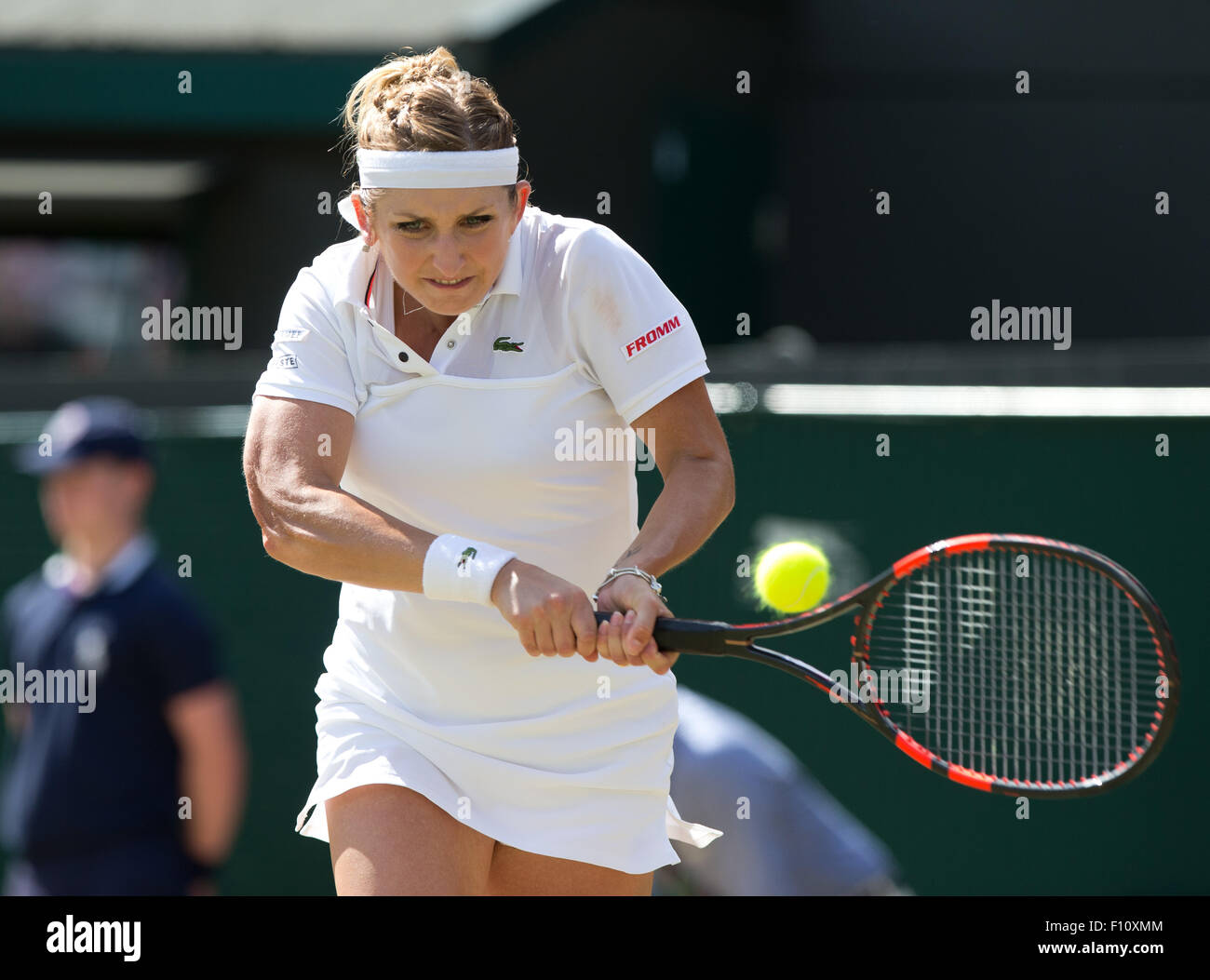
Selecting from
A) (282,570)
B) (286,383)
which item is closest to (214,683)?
(282,570)

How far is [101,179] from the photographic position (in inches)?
342

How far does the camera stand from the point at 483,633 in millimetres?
2398

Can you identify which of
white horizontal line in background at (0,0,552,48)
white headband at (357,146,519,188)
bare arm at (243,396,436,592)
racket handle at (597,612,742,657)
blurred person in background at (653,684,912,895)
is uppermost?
white horizontal line in background at (0,0,552,48)

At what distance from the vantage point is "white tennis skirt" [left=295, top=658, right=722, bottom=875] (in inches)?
93.3

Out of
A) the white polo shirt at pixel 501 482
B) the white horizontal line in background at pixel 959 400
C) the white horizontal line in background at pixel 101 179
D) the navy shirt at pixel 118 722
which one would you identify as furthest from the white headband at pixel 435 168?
the white horizontal line in background at pixel 101 179

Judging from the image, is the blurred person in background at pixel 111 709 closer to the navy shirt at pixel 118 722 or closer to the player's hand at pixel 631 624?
the navy shirt at pixel 118 722

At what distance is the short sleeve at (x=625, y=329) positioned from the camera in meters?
2.37

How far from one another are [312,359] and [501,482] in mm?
332

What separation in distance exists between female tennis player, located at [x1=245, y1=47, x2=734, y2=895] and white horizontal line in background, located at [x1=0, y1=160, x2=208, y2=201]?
661 centimetres

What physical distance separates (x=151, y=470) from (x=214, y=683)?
A: 69cm

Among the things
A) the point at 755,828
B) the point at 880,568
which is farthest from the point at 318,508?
the point at 880,568

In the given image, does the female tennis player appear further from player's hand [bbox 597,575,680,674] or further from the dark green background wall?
the dark green background wall

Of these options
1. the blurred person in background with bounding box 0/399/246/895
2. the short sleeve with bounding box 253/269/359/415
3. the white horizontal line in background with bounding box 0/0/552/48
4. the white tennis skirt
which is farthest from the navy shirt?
the white horizontal line in background with bounding box 0/0/552/48
